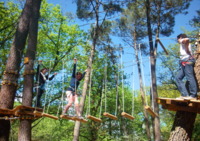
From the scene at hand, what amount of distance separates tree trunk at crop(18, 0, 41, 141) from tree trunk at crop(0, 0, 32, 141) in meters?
0.21

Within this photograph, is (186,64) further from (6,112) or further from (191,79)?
(6,112)

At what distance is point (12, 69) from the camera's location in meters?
5.46

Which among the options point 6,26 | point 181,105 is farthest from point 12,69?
point 6,26

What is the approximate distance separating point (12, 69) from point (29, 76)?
464 mm

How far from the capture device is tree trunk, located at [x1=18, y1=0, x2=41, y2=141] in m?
4.95

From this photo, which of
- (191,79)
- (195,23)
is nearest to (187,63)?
(191,79)

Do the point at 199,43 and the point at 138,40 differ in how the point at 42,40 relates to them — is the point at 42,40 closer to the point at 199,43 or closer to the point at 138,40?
the point at 138,40

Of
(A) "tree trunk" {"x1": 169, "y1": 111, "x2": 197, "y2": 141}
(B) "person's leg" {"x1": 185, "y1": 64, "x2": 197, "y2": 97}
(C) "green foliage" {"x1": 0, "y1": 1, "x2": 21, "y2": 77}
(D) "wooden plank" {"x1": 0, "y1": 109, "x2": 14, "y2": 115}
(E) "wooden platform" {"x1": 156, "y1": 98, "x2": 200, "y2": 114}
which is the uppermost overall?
(C) "green foliage" {"x1": 0, "y1": 1, "x2": 21, "y2": 77}

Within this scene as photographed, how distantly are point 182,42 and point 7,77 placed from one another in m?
4.07

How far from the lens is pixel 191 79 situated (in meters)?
3.49

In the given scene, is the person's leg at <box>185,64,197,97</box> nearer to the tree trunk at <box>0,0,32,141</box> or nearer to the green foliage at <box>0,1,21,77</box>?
the tree trunk at <box>0,0,32,141</box>

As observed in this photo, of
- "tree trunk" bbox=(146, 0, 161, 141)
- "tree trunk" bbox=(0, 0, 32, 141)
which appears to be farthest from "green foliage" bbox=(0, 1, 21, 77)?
"tree trunk" bbox=(146, 0, 161, 141)

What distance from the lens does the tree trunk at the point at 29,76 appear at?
4949 millimetres

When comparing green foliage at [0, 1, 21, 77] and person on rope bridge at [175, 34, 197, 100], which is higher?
green foliage at [0, 1, 21, 77]
